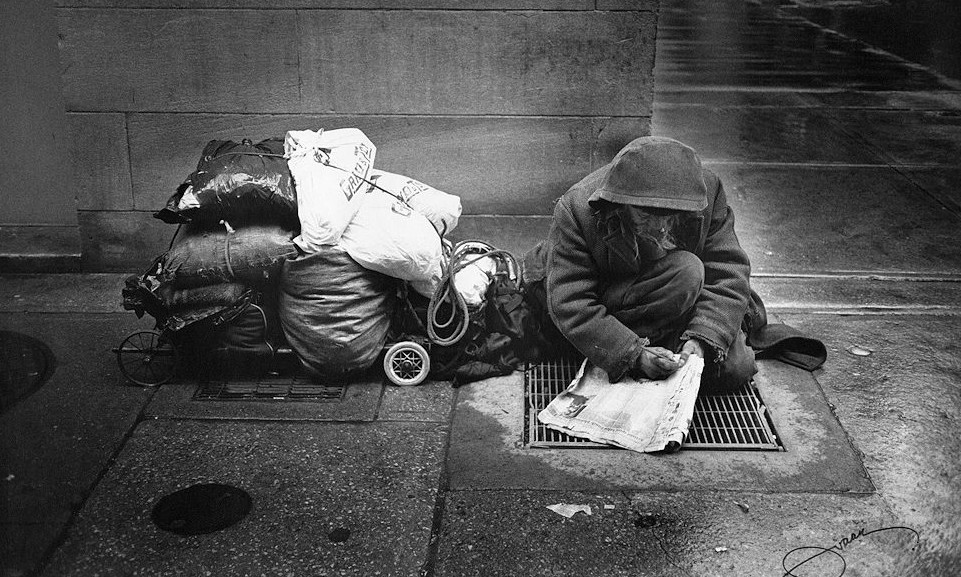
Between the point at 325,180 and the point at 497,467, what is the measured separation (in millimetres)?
1507

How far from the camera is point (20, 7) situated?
18.5 ft

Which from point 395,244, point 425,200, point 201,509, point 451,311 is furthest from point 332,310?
point 201,509

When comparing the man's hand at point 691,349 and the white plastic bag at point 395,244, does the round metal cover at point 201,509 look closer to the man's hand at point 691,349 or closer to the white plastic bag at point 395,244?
the white plastic bag at point 395,244

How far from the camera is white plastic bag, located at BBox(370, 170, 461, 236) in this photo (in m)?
4.75

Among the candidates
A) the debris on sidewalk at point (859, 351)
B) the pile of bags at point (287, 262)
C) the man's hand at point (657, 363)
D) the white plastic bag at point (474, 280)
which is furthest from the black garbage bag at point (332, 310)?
the debris on sidewalk at point (859, 351)

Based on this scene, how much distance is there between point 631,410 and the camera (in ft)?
13.3

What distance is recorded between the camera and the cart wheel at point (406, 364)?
4426 millimetres

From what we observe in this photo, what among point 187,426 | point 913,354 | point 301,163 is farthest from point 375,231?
point 913,354

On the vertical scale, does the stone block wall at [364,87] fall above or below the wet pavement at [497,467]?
above

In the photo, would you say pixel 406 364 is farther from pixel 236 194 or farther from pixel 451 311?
pixel 236 194

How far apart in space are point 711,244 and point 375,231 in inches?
58.6

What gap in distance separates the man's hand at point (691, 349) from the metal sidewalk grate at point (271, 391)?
60.8 inches
